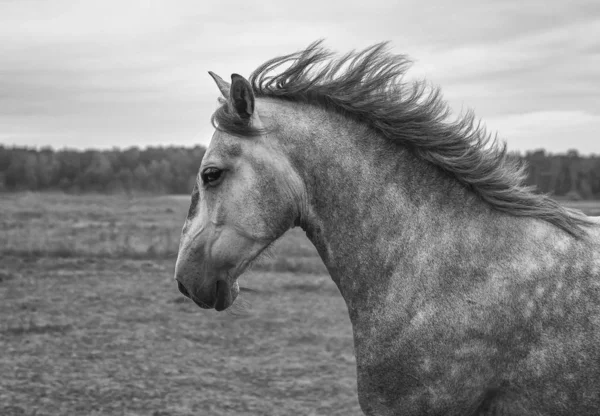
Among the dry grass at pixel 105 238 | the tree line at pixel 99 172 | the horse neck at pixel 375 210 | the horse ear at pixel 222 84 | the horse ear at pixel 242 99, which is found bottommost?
the dry grass at pixel 105 238

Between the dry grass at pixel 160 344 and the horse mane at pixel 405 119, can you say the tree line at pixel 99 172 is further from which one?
the horse mane at pixel 405 119

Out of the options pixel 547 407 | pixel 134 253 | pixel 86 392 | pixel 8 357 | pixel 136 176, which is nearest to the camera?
pixel 547 407

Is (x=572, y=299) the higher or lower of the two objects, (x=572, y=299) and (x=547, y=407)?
the higher

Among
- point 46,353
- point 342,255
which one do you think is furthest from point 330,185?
point 46,353

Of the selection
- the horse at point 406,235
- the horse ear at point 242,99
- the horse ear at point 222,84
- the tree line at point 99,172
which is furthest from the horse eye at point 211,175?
the tree line at point 99,172

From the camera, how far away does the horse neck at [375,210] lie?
2951 mm

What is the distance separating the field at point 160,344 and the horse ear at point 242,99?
2.87 ft

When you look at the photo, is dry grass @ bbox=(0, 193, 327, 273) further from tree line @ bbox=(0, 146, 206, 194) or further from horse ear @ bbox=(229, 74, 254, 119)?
tree line @ bbox=(0, 146, 206, 194)

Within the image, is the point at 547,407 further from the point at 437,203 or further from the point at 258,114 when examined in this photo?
the point at 258,114

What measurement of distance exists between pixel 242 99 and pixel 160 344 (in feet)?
26.9

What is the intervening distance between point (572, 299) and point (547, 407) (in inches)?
18.8

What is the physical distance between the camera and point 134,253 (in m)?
20.6

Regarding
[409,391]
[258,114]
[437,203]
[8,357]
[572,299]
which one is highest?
[258,114]

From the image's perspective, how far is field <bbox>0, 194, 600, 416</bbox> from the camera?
25.8ft
